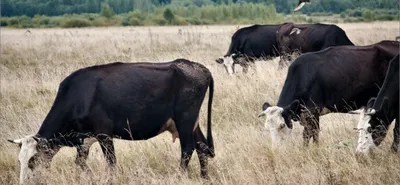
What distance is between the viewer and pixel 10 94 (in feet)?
48.4

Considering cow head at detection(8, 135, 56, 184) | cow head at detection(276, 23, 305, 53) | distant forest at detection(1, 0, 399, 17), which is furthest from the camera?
distant forest at detection(1, 0, 399, 17)

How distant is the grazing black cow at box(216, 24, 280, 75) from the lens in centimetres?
1961

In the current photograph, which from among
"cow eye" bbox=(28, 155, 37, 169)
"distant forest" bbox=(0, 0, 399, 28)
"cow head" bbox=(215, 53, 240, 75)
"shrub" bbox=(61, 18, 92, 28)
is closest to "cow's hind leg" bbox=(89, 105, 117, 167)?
"cow eye" bbox=(28, 155, 37, 169)

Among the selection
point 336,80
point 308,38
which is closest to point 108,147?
point 336,80

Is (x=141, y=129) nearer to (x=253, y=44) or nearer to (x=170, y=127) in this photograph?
(x=170, y=127)

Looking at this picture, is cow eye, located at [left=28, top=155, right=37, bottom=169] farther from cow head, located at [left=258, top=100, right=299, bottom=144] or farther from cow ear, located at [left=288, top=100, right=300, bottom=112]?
cow ear, located at [left=288, top=100, right=300, bottom=112]

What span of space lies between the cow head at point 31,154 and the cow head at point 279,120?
2845 mm

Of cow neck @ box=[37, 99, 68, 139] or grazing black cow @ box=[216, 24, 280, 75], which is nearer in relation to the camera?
cow neck @ box=[37, 99, 68, 139]

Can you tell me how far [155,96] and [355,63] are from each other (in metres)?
3.00

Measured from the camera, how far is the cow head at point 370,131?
779 centimetres

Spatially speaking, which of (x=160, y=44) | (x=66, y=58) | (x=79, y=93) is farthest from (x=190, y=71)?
(x=160, y=44)

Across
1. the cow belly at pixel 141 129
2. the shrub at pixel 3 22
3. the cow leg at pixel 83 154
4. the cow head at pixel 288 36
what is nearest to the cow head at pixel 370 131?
the cow belly at pixel 141 129

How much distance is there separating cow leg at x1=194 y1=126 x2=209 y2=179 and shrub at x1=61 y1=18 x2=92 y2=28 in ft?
173

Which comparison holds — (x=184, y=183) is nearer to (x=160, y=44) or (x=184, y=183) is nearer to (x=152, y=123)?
(x=152, y=123)
